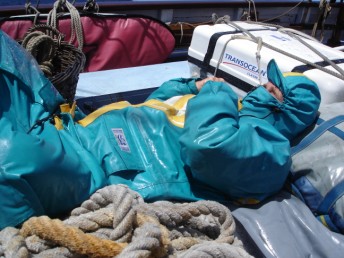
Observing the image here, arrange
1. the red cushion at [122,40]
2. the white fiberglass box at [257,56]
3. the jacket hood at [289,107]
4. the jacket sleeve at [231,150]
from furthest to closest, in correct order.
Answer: the red cushion at [122,40], the white fiberglass box at [257,56], the jacket hood at [289,107], the jacket sleeve at [231,150]

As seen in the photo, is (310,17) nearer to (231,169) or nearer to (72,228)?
(231,169)

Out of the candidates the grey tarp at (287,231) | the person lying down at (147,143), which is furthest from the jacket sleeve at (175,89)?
the grey tarp at (287,231)

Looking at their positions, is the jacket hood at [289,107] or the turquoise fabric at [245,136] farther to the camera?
the jacket hood at [289,107]

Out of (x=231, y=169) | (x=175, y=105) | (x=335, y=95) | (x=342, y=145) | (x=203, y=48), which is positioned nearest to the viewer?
(x=231, y=169)

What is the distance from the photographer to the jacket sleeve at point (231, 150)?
150 cm

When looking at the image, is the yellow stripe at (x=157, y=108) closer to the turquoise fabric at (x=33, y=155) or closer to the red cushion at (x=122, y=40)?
the turquoise fabric at (x=33, y=155)

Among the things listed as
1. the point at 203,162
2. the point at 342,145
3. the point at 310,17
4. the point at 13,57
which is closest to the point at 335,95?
the point at 342,145

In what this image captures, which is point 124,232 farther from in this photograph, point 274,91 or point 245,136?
point 274,91

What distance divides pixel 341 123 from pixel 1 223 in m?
1.39

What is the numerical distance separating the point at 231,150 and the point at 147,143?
40 centimetres

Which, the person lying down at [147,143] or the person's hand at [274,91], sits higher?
the person's hand at [274,91]

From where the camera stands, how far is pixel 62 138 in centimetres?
159

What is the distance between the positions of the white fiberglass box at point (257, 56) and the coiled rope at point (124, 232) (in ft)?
3.71

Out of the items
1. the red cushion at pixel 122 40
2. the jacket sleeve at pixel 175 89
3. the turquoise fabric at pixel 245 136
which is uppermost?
the turquoise fabric at pixel 245 136
